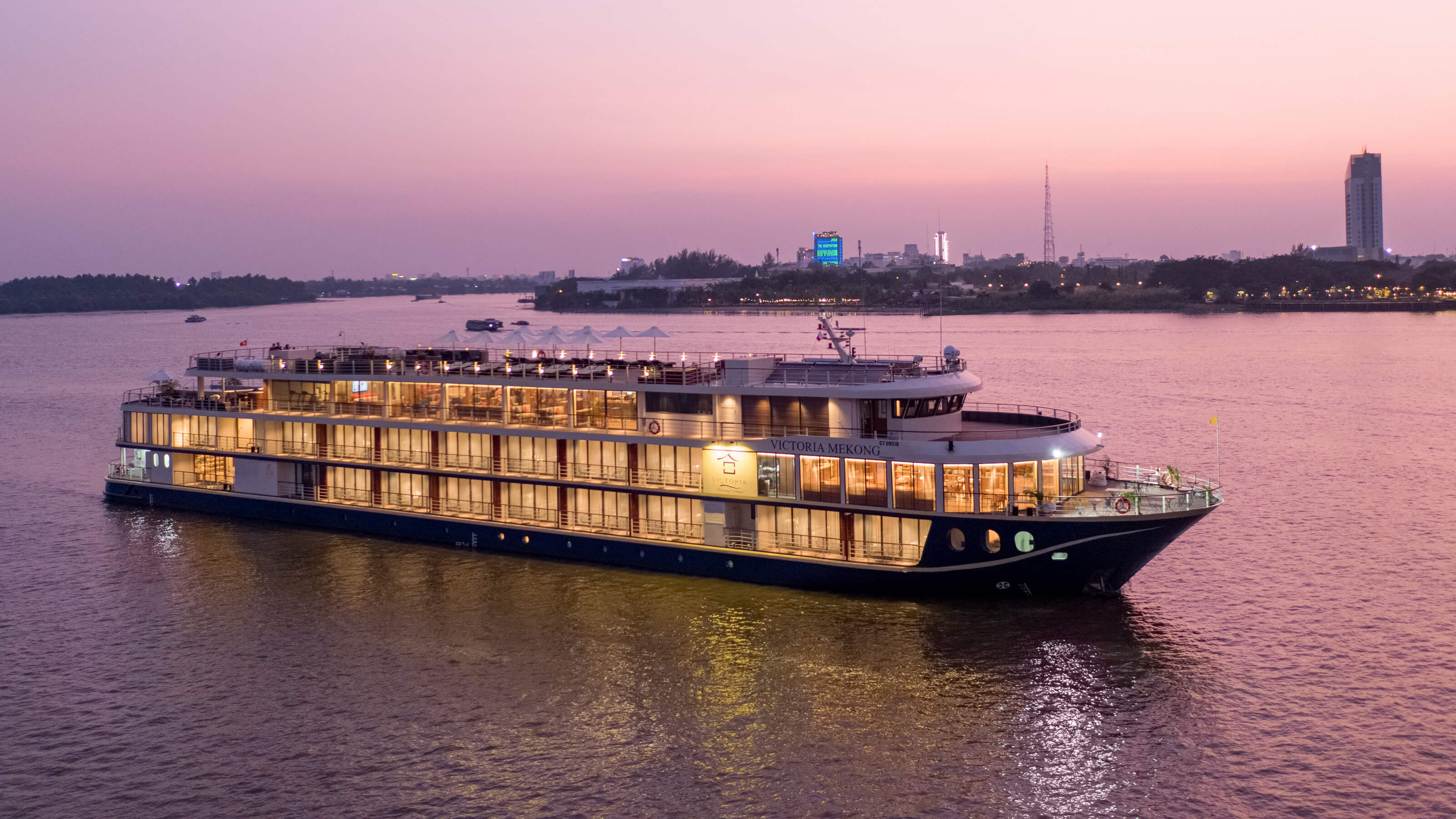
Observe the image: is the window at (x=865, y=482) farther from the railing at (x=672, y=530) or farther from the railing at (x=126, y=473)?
the railing at (x=126, y=473)

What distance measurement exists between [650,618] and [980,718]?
11.4m

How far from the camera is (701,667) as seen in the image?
1257 inches

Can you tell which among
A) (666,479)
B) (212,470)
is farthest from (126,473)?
(666,479)

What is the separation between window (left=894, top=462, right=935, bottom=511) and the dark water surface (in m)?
3.11

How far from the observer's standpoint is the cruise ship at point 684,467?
3484 cm

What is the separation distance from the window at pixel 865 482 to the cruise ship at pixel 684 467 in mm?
74

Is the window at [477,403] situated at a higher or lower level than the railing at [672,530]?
higher

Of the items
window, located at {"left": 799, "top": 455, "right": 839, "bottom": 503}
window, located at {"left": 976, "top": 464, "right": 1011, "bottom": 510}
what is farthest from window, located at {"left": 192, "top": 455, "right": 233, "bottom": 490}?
window, located at {"left": 976, "top": 464, "right": 1011, "bottom": 510}

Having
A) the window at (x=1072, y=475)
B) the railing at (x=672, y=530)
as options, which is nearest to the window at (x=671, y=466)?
the railing at (x=672, y=530)

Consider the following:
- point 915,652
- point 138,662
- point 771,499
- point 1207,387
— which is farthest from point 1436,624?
point 1207,387

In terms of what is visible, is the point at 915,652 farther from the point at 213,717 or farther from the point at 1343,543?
the point at 1343,543

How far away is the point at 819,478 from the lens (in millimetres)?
37250

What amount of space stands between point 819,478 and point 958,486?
15.0 feet

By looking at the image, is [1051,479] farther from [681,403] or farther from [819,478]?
[681,403]
